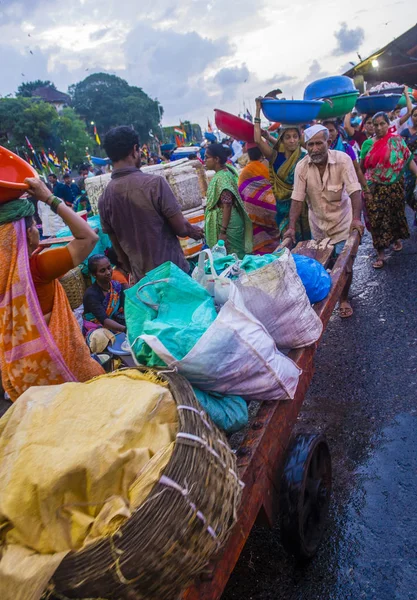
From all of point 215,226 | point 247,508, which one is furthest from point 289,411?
point 215,226

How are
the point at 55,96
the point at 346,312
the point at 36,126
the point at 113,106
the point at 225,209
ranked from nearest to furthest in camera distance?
the point at 346,312
the point at 225,209
the point at 36,126
the point at 113,106
the point at 55,96

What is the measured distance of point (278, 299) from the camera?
2287 mm

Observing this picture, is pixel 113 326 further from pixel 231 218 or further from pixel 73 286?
pixel 231 218

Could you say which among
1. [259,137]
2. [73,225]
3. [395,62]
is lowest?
[73,225]

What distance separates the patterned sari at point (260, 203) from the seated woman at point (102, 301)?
81.3 inches

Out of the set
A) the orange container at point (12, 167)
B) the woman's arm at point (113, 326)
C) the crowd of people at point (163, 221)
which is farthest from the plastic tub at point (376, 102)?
the orange container at point (12, 167)

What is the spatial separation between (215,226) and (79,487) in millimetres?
4196

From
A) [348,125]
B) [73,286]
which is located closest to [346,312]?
[73,286]

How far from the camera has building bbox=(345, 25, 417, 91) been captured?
56.5ft

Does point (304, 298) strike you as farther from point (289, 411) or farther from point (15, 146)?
point (15, 146)

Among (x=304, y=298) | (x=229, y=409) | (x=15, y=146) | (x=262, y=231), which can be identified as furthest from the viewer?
(x=15, y=146)

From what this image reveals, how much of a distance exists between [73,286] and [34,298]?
314cm

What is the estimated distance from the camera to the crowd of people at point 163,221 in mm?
2039

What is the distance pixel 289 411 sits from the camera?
6.97 feet
